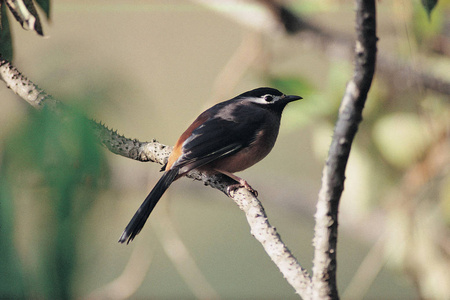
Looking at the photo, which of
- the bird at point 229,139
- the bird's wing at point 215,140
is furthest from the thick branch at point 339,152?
the bird's wing at point 215,140

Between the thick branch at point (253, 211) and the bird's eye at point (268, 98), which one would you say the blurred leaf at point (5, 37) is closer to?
the thick branch at point (253, 211)

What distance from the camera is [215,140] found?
2447 millimetres

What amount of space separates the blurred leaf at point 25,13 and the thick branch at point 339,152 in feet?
2.21

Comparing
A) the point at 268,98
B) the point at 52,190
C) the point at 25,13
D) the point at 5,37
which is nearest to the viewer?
the point at 52,190

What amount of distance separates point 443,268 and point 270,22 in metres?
1.92

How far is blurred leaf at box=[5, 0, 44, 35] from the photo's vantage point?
43.6 inches

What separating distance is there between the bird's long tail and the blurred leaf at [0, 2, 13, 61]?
2.23 feet

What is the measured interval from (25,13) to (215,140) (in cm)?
141

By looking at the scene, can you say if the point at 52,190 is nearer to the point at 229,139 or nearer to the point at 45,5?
the point at 45,5

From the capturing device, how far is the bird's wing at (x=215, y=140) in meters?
2.29

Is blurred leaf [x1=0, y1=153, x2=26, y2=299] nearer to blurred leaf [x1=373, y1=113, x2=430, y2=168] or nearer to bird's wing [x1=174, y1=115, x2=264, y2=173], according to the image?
bird's wing [x1=174, y1=115, x2=264, y2=173]

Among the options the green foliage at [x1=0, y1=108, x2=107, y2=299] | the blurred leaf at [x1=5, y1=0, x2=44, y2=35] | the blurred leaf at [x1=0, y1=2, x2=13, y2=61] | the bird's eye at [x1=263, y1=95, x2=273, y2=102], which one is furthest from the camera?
the bird's eye at [x1=263, y1=95, x2=273, y2=102]

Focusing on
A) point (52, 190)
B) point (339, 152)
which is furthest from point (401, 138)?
point (52, 190)

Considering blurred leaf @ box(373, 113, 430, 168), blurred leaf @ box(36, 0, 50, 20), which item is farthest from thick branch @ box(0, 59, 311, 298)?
blurred leaf @ box(373, 113, 430, 168)
